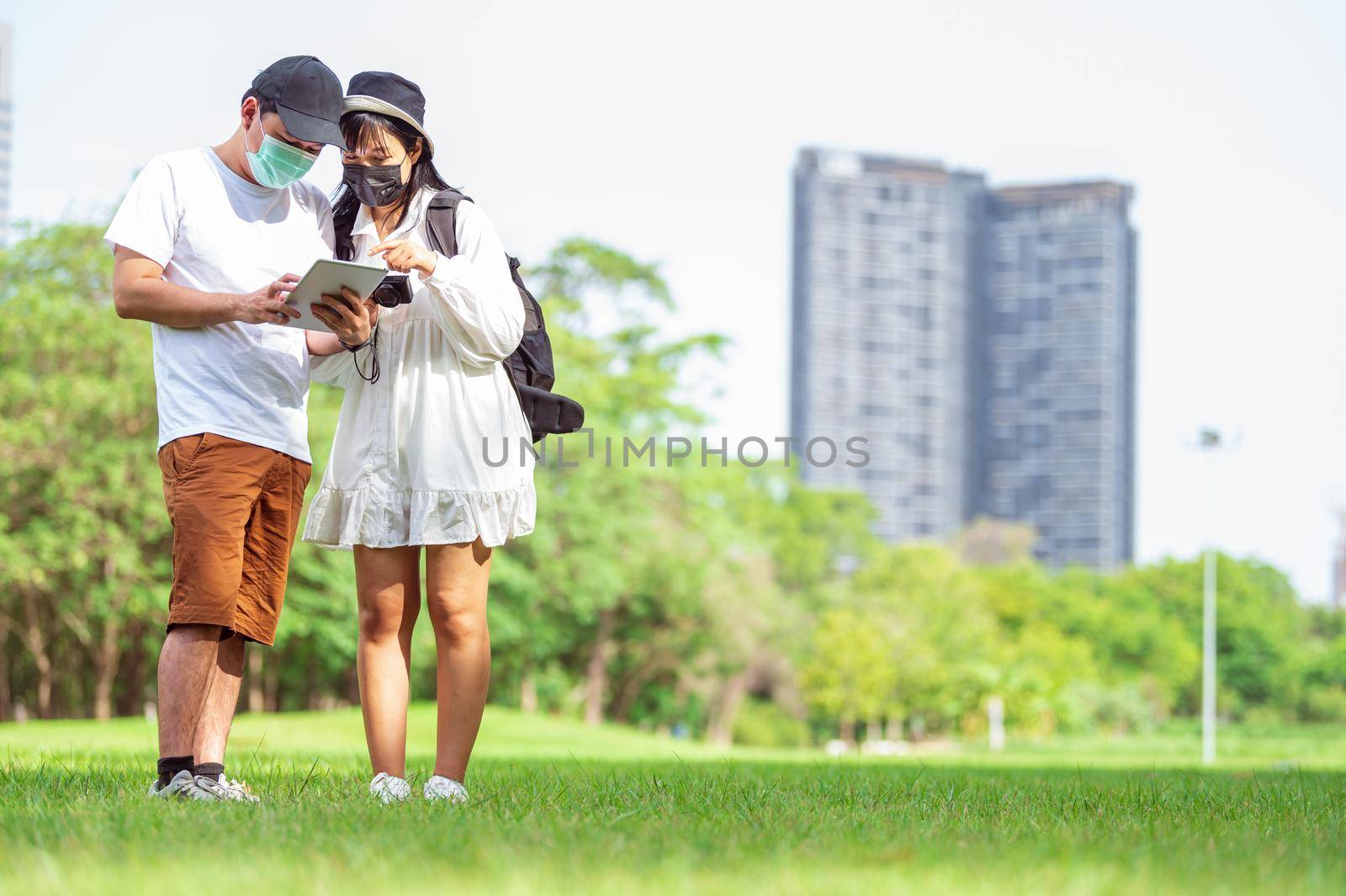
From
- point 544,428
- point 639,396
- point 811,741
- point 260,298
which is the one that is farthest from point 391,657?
point 811,741

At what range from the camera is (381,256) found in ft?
12.0

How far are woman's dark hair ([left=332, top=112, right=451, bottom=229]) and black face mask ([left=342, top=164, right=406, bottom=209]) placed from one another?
0.05 metres

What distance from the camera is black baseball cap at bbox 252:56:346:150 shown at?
371 centimetres

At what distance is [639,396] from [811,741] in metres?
Result: 24.8

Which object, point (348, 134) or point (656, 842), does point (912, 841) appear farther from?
point (348, 134)

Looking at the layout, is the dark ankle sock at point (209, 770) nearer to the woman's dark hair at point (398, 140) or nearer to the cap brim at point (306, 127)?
the woman's dark hair at point (398, 140)

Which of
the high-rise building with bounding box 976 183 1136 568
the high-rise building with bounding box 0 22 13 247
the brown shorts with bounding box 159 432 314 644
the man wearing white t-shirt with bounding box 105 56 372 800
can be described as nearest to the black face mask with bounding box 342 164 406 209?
the man wearing white t-shirt with bounding box 105 56 372 800

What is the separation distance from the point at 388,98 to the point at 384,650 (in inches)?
58.9

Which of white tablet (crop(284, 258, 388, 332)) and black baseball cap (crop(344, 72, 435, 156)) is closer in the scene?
white tablet (crop(284, 258, 388, 332))

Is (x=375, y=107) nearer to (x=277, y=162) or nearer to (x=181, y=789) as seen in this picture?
(x=277, y=162)

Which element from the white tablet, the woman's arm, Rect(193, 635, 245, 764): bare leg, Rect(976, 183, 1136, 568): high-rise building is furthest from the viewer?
Rect(976, 183, 1136, 568): high-rise building

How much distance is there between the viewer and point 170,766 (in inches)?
143

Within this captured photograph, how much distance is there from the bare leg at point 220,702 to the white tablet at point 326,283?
1001mm

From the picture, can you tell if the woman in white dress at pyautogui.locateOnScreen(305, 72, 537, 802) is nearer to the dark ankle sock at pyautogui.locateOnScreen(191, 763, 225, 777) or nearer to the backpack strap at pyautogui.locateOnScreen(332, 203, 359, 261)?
the backpack strap at pyautogui.locateOnScreen(332, 203, 359, 261)
